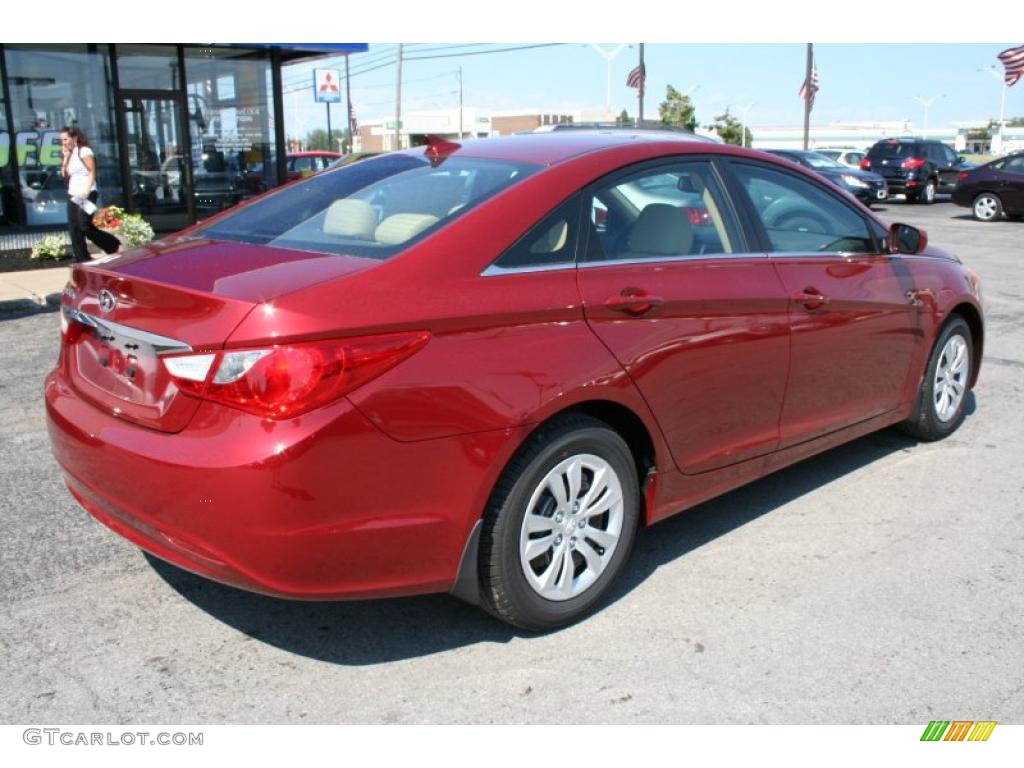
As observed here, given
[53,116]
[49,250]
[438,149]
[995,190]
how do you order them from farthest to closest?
[995,190]
[53,116]
[49,250]
[438,149]

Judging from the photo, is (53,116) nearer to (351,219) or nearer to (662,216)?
(351,219)

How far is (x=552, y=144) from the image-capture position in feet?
12.6

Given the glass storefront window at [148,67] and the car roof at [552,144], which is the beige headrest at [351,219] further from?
the glass storefront window at [148,67]

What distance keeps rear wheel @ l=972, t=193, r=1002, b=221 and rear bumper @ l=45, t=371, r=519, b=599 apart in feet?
71.0

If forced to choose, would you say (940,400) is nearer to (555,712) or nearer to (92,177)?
(555,712)

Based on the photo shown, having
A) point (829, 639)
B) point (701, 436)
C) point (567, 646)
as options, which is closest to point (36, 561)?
point (567, 646)

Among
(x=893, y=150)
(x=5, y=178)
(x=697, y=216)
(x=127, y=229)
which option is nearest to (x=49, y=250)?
(x=127, y=229)

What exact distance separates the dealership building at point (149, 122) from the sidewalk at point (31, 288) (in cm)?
410

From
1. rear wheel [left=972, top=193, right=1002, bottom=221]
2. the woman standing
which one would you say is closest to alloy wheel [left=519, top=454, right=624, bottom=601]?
the woman standing

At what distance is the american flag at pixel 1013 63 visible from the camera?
27750mm

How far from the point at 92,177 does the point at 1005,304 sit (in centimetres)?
1042

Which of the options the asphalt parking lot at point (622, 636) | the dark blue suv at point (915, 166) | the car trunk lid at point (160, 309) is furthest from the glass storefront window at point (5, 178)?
the dark blue suv at point (915, 166)

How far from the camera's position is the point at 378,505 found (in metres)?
2.82

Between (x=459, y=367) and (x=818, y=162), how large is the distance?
22550 mm
